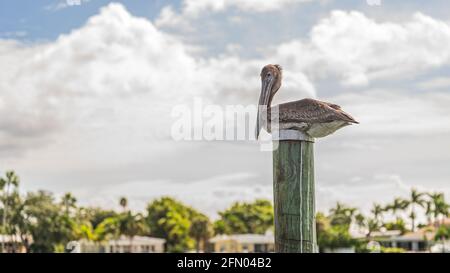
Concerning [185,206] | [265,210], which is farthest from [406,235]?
[185,206]

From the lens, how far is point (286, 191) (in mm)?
5676

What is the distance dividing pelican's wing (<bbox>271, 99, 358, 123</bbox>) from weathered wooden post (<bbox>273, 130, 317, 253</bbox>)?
0.16m

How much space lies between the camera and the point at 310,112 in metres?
5.90

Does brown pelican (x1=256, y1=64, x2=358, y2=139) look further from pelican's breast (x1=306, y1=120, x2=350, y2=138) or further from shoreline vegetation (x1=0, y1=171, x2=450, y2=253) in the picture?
shoreline vegetation (x1=0, y1=171, x2=450, y2=253)

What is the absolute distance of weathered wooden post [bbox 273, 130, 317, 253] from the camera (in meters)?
5.61

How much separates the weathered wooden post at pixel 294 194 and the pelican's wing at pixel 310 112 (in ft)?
0.51

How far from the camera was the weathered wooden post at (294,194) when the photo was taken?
5605 millimetres

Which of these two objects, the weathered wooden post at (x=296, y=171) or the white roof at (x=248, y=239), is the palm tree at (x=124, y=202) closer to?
the white roof at (x=248, y=239)

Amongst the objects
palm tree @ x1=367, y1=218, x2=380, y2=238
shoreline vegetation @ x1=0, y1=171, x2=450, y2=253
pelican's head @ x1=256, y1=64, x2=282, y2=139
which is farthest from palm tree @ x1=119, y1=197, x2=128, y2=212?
pelican's head @ x1=256, y1=64, x2=282, y2=139
